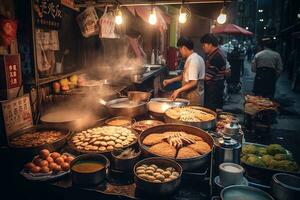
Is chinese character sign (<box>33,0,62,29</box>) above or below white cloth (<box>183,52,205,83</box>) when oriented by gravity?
above

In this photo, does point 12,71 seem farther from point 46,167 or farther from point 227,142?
point 227,142

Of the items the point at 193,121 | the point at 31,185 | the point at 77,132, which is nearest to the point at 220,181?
the point at 193,121

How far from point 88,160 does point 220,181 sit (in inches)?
70.1

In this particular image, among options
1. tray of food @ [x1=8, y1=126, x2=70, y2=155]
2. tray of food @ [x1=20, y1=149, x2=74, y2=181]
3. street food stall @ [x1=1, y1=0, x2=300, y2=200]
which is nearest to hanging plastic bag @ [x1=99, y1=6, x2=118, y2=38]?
street food stall @ [x1=1, y1=0, x2=300, y2=200]

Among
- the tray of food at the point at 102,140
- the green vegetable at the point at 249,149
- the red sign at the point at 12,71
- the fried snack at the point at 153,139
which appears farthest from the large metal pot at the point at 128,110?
the green vegetable at the point at 249,149

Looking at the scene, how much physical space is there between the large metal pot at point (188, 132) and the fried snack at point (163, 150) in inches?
4.2

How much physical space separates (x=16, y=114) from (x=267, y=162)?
14.0ft

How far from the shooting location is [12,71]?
4.57 meters

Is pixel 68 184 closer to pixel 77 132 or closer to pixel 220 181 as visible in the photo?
pixel 77 132

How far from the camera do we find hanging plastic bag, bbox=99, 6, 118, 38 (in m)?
7.30

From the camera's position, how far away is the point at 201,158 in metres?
3.29

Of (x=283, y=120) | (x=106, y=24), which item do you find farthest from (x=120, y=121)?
(x=283, y=120)

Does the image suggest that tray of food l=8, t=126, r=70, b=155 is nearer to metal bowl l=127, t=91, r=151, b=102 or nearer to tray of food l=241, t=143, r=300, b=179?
metal bowl l=127, t=91, r=151, b=102

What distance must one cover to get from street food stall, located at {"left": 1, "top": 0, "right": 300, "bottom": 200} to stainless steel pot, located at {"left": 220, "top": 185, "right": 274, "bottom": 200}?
0.01 m
